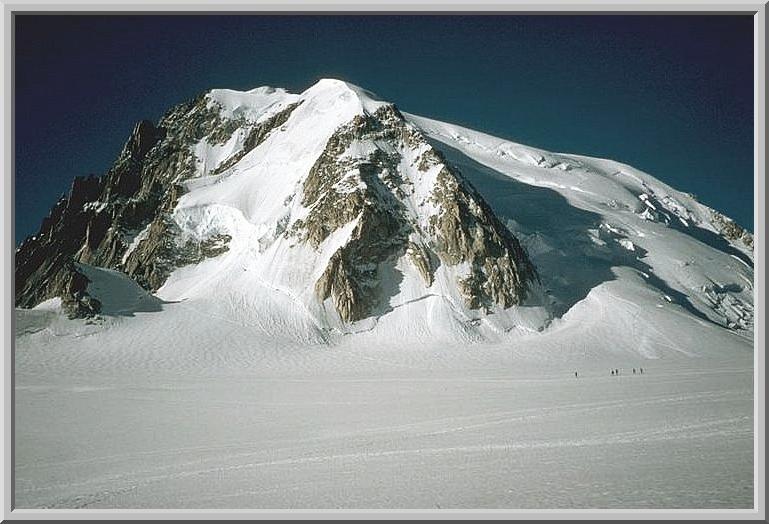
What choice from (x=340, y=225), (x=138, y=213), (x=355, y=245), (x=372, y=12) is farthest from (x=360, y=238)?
(x=372, y=12)

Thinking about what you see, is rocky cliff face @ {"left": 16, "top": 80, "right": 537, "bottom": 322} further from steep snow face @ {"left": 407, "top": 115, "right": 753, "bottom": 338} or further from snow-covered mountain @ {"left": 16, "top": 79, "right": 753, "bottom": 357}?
steep snow face @ {"left": 407, "top": 115, "right": 753, "bottom": 338}

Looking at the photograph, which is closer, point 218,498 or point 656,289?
point 218,498

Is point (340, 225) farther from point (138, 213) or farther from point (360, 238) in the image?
point (138, 213)

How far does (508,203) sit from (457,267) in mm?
28102

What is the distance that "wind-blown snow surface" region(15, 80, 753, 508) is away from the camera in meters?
10.0

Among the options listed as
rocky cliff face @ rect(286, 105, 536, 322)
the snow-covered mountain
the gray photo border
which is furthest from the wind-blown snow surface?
the gray photo border

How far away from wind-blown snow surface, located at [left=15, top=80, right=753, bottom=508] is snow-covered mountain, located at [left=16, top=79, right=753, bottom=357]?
0.45m

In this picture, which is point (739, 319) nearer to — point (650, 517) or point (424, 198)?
point (424, 198)

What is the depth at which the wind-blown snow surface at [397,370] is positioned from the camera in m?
10.0

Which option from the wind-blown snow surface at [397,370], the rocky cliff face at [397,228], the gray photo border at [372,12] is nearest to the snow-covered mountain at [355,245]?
the rocky cliff face at [397,228]

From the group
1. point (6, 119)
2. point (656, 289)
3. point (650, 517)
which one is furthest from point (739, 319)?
point (6, 119)

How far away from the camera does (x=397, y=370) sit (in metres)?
36.9

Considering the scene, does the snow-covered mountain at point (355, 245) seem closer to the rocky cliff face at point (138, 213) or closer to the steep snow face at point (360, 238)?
the steep snow face at point (360, 238)

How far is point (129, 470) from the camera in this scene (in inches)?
461
